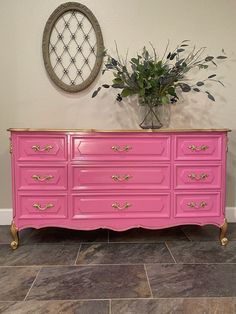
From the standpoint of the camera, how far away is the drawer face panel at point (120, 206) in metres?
2.02

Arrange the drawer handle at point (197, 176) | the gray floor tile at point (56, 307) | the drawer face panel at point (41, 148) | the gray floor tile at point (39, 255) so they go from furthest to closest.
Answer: the drawer handle at point (197, 176)
the drawer face panel at point (41, 148)
the gray floor tile at point (39, 255)
the gray floor tile at point (56, 307)

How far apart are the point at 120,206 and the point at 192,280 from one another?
0.69 meters

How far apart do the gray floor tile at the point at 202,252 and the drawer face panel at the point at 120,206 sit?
270mm

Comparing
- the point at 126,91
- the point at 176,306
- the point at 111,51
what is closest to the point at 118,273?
the point at 176,306

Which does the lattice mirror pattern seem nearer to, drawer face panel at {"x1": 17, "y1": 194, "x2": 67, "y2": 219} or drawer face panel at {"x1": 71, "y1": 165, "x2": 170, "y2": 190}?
drawer face panel at {"x1": 71, "y1": 165, "x2": 170, "y2": 190}

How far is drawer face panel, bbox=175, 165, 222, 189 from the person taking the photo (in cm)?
206

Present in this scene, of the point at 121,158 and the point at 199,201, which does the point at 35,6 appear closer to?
the point at 121,158

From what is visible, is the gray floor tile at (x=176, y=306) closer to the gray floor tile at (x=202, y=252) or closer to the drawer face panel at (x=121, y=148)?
the gray floor tile at (x=202, y=252)

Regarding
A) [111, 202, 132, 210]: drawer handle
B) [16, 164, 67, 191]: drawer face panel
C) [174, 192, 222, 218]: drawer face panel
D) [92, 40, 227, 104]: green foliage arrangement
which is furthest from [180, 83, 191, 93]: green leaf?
[16, 164, 67, 191]: drawer face panel

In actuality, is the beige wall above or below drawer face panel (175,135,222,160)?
above

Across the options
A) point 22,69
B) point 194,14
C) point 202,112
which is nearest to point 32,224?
point 22,69

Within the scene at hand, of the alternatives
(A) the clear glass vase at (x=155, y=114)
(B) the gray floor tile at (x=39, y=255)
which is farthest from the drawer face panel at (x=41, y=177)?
(A) the clear glass vase at (x=155, y=114)

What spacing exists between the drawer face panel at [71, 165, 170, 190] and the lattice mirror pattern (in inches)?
33.8

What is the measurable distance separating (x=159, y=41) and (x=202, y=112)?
75 centimetres
